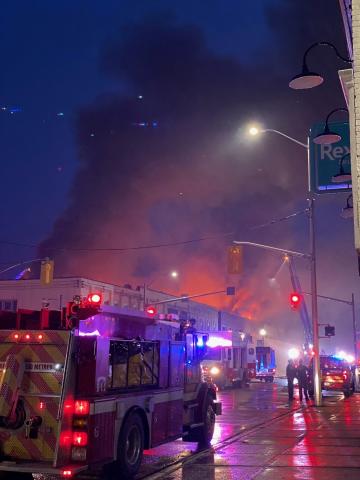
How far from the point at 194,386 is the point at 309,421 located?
17.8 ft

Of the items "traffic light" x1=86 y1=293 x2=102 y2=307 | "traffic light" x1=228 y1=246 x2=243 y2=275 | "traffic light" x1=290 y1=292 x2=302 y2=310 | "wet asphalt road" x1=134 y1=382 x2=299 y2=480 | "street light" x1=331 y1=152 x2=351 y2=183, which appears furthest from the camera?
"traffic light" x1=290 y1=292 x2=302 y2=310

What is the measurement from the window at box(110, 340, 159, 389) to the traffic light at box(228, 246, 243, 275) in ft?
40.6

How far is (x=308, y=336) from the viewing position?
4878 cm

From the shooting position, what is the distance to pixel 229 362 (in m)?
33.2

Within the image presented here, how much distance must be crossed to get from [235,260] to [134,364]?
1340 centimetres

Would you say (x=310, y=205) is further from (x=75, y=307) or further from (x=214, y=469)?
(x=75, y=307)

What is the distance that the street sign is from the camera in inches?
383

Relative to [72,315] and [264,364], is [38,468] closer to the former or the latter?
[72,315]

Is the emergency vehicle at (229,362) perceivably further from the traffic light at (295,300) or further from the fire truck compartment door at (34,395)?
the fire truck compartment door at (34,395)

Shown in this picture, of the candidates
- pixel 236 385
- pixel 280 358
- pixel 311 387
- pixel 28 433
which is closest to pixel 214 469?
pixel 28 433

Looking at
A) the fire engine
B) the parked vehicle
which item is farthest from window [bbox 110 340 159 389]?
the parked vehicle

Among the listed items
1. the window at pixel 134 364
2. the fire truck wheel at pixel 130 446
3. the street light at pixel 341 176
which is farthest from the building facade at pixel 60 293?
the fire truck wheel at pixel 130 446

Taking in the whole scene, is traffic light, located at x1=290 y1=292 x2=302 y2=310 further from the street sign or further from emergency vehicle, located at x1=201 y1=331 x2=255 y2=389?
the street sign

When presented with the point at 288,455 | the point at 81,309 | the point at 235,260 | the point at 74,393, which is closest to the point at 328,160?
the point at 288,455
